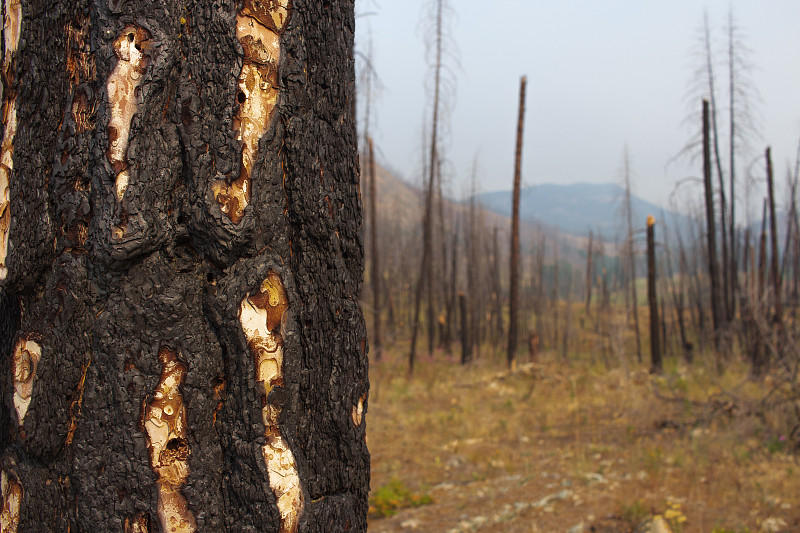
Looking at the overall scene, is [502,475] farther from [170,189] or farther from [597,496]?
[170,189]

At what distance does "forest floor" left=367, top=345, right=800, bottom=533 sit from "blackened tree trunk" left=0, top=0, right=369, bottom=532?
3.34 m

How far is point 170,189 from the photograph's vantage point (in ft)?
2.92

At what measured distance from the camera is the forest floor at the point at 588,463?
3824 millimetres

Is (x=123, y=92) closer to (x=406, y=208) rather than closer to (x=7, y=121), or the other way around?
(x=7, y=121)

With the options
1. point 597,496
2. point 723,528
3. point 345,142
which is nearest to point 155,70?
point 345,142

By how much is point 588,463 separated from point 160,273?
542cm

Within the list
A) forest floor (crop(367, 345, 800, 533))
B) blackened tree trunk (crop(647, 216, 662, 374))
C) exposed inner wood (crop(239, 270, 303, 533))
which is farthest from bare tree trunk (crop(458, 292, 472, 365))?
exposed inner wood (crop(239, 270, 303, 533))

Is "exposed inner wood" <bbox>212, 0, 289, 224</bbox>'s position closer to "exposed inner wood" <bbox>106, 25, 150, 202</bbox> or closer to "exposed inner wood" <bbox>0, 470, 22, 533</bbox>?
"exposed inner wood" <bbox>106, 25, 150, 202</bbox>

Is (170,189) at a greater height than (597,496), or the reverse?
(170,189)

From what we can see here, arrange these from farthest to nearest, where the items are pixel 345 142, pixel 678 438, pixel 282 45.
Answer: pixel 678 438, pixel 345 142, pixel 282 45

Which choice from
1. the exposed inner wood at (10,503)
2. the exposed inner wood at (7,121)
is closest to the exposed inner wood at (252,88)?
the exposed inner wood at (7,121)

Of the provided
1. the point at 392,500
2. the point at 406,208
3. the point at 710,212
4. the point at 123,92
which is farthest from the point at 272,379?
the point at 406,208

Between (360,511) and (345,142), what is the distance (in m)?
0.76

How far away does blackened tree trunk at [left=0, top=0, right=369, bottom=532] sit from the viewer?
2.80ft
